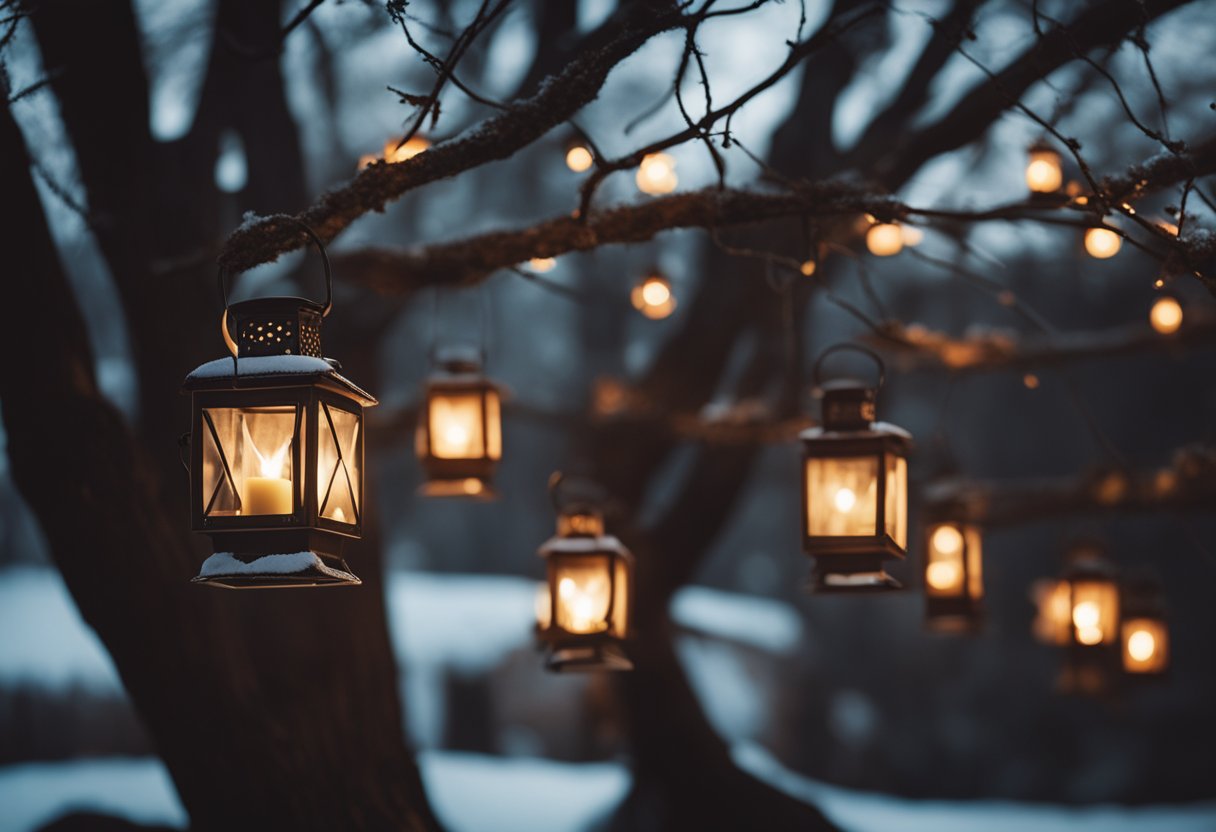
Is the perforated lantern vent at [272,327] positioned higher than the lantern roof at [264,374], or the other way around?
the perforated lantern vent at [272,327]

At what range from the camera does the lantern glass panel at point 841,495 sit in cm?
500

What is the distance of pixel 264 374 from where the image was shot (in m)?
3.70

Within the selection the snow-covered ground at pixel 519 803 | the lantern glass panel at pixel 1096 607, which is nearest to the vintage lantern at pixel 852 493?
the lantern glass panel at pixel 1096 607

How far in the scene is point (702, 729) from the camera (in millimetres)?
9320

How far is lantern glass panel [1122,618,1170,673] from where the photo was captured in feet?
27.3

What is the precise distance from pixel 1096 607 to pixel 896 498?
330 cm

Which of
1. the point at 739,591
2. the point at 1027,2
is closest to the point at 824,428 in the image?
the point at 1027,2

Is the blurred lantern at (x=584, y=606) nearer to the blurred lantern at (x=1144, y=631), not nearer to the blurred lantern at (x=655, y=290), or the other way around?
the blurred lantern at (x=655, y=290)

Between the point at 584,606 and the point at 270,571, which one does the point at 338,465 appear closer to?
the point at 270,571

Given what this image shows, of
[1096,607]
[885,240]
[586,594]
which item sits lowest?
[1096,607]

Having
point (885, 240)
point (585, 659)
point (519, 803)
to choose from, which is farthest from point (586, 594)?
point (519, 803)

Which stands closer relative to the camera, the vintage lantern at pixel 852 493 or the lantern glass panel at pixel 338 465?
the lantern glass panel at pixel 338 465

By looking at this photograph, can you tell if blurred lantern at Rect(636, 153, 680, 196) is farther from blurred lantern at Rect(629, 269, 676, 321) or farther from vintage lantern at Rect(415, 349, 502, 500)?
vintage lantern at Rect(415, 349, 502, 500)

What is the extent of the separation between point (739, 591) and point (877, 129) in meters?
10.8
